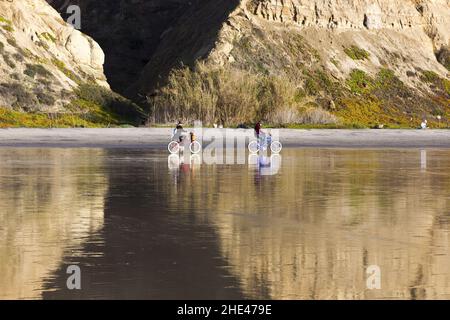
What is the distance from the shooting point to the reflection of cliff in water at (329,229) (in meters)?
10.1

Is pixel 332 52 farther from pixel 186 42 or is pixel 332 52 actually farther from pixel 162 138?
pixel 162 138

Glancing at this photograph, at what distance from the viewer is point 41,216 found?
15.5 metres

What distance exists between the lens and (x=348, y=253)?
12.0 m

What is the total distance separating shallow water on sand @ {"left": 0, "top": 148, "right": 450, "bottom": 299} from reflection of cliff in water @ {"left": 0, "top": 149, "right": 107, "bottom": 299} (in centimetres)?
3

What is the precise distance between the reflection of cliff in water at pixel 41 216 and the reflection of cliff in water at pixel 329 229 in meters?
1.96

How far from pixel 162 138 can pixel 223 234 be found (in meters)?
37.0

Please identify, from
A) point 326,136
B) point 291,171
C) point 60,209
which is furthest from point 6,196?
point 326,136

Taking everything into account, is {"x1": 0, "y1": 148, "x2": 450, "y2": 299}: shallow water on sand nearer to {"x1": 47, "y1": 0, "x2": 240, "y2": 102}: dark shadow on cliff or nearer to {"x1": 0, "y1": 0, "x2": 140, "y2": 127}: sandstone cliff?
{"x1": 0, "y1": 0, "x2": 140, "y2": 127}: sandstone cliff

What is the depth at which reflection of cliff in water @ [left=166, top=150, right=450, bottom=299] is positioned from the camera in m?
10.1

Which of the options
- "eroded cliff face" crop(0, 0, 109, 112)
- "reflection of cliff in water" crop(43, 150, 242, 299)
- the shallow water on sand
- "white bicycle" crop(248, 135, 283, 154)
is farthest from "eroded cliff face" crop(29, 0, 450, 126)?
"reflection of cliff in water" crop(43, 150, 242, 299)

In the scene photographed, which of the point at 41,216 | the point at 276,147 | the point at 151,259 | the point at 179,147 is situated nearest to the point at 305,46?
the point at 276,147

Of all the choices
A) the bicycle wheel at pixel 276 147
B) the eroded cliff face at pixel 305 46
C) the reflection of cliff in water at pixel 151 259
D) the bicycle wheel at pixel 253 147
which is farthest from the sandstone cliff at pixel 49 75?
the reflection of cliff in water at pixel 151 259

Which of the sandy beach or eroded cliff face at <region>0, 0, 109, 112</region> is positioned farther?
eroded cliff face at <region>0, 0, 109, 112</region>

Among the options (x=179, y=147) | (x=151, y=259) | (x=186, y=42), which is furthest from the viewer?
(x=186, y=42)
